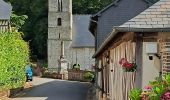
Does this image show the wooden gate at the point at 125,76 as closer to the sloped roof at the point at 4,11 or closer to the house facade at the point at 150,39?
the house facade at the point at 150,39

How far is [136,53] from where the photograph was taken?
41.8 ft

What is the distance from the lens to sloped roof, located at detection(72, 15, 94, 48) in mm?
76562

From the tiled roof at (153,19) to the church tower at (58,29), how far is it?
6463 centimetres

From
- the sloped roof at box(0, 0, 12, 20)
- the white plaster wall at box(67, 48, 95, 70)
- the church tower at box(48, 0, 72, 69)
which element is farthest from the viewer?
the church tower at box(48, 0, 72, 69)

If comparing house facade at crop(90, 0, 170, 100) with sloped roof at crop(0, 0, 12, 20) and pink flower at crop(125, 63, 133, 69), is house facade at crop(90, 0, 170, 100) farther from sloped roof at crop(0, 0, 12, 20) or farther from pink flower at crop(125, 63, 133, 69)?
sloped roof at crop(0, 0, 12, 20)

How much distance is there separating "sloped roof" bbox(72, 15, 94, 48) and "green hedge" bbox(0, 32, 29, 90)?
3728 cm

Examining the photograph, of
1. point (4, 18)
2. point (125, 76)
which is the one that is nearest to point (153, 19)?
point (125, 76)

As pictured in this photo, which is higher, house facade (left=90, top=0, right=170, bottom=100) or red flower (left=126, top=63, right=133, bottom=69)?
house facade (left=90, top=0, right=170, bottom=100)

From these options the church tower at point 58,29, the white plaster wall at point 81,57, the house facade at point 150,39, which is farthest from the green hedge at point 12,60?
the church tower at point 58,29

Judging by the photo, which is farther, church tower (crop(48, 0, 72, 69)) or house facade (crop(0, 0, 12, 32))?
church tower (crop(48, 0, 72, 69))

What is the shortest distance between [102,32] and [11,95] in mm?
7831

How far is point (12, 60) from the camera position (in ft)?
110

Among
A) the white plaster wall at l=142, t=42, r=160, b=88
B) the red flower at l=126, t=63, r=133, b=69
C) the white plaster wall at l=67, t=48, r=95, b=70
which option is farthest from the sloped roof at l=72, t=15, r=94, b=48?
the white plaster wall at l=142, t=42, r=160, b=88

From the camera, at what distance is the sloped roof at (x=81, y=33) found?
3014 inches
